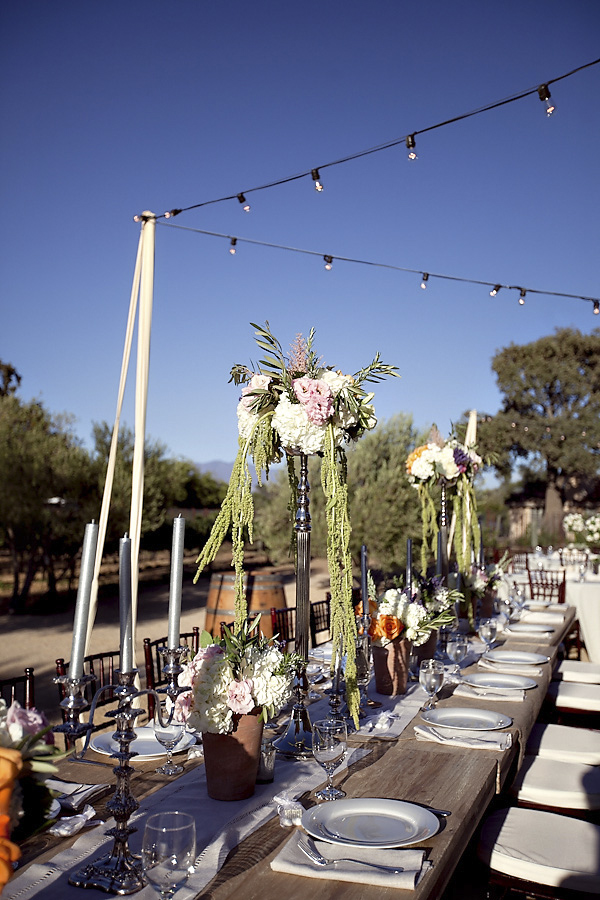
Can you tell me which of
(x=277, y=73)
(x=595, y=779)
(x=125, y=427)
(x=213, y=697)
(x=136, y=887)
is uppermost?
(x=277, y=73)

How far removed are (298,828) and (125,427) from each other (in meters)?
12.6

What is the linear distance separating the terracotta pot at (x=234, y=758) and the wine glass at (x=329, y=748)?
0.14 m

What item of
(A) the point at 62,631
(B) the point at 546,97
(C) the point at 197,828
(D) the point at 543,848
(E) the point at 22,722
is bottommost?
(A) the point at 62,631

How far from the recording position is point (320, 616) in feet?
16.1

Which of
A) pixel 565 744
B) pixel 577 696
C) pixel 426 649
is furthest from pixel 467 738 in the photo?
pixel 577 696

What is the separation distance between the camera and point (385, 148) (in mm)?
4664

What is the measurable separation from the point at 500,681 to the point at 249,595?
139 inches

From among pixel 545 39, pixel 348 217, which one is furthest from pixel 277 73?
pixel 545 39

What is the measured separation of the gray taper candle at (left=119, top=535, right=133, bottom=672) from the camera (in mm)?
1264

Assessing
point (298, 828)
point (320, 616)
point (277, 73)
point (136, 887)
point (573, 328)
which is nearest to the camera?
point (136, 887)

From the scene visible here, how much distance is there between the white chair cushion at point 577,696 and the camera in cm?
374

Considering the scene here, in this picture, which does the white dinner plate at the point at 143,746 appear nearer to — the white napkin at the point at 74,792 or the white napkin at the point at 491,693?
the white napkin at the point at 74,792

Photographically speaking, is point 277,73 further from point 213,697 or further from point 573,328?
point 573,328

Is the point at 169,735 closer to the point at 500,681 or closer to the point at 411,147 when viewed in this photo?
the point at 500,681
